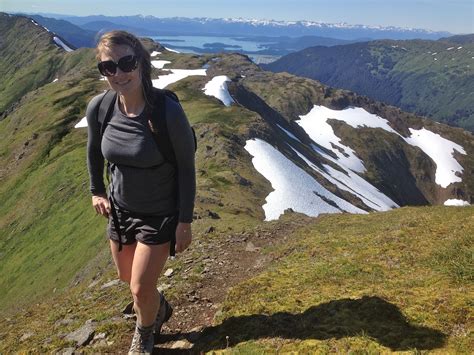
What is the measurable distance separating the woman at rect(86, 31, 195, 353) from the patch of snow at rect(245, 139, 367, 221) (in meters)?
30.8

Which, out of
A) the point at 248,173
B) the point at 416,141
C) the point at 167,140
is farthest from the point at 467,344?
the point at 416,141

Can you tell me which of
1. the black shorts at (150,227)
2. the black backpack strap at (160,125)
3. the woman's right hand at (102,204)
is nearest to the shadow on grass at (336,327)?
the black shorts at (150,227)

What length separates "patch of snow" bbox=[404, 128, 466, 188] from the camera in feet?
526

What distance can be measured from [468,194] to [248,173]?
129 metres

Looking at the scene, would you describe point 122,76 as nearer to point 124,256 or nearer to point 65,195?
point 124,256

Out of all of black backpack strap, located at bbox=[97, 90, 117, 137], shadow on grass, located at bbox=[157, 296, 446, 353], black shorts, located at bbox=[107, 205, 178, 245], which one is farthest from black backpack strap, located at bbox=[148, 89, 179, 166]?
shadow on grass, located at bbox=[157, 296, 446, 353]

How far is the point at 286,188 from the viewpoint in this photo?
49.7 meters

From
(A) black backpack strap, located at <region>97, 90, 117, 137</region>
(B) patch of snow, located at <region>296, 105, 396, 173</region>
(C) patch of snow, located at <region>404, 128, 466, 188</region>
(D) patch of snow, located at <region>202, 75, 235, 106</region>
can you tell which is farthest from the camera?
(C) patch of snow, located at <region>404, 128, 466, 188</region>

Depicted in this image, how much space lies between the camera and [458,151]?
587ft

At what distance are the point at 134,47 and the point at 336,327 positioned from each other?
651cm

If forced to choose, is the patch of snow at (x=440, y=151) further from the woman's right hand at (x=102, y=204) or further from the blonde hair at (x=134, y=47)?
the blonde hair at (x=134, y=47)

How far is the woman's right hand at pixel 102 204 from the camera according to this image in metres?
8.57

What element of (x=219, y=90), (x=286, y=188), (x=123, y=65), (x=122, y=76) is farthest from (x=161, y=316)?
(x=219, y=90)

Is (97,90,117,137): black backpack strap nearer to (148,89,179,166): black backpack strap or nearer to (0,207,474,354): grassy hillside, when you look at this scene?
(148,89,179,166): black backpack strap
